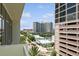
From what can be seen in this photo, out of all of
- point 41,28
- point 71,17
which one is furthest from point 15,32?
point 71,17

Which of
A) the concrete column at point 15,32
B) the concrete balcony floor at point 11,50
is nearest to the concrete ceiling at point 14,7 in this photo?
the concrete balcony floor at point 11,50

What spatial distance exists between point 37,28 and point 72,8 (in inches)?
411

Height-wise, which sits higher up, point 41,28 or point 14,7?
point 14,7

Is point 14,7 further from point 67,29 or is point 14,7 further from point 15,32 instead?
point 67,29

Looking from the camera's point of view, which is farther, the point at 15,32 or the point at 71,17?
the point at 71,17

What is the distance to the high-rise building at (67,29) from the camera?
64.2ft

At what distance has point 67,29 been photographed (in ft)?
68.9

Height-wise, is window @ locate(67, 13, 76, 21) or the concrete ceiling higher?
window @ locate(67, 13, 76, 21)

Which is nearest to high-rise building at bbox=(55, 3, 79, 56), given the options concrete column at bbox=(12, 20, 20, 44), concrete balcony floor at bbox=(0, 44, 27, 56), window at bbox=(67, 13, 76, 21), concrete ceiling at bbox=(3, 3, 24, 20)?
window at bbox=(67, 13, 76, 21)

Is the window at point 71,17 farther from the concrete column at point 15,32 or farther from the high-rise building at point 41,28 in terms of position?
the concrete column at point 15,32

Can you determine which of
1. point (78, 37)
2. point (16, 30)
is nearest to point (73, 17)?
point (78, 37)

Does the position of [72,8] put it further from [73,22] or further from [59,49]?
[59,49]

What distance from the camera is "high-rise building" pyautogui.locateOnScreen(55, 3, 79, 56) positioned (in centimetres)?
1958

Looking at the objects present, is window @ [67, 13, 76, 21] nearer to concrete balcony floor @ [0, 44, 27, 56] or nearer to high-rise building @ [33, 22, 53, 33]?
high-rise building @ [33, 22, 53, 33]
